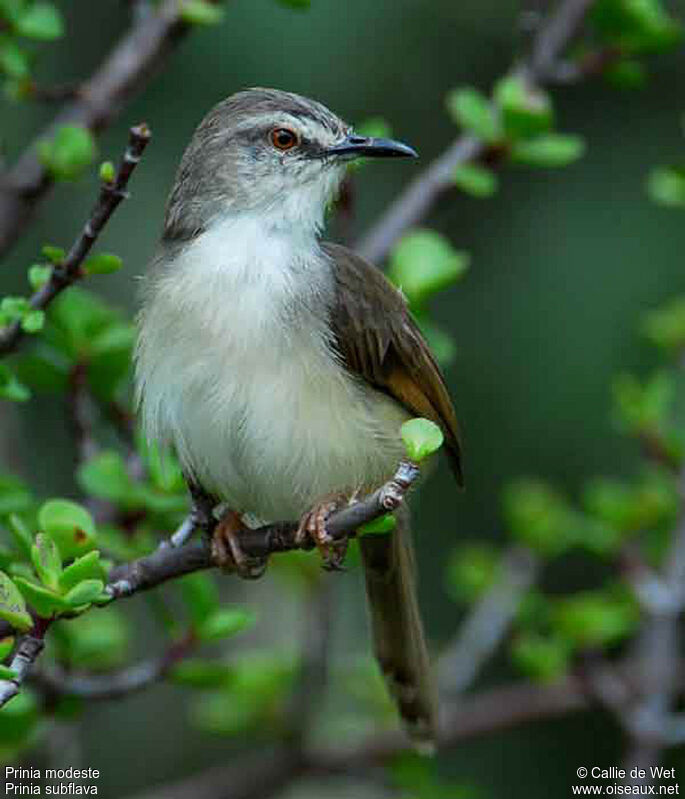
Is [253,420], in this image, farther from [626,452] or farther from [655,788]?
[626,452]

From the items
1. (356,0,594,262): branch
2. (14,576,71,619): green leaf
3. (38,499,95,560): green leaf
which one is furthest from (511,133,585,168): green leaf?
(14,576,71,619): green leaf

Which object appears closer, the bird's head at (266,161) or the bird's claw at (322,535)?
the bird's claw at (322,535)

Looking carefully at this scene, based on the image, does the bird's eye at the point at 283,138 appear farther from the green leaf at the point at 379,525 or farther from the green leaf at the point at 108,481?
the green leaf at the point at 379,525

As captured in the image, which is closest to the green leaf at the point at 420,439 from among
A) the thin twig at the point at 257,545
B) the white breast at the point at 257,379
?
the thin twig at the point at 257,545

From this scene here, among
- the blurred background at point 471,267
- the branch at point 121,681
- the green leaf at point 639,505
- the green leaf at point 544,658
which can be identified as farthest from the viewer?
the blurred background at point 471,267

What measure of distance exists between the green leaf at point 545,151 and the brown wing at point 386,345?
26.6 inches

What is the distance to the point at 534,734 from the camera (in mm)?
6410

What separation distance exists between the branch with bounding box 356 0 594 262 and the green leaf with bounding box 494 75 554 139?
0.84ft

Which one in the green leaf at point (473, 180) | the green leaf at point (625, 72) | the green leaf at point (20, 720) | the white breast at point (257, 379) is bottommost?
the green leaf at point (20, 720)

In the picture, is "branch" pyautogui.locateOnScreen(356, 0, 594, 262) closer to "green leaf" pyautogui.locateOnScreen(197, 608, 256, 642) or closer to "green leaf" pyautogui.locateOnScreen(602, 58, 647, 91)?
"green leaf" pyautogui.locateOnScreen(602, 58, 647, 91)

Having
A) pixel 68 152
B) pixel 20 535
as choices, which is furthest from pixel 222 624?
pixel 68 152

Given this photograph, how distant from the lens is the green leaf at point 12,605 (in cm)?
283

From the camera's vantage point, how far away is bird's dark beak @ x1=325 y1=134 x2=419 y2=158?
13.3 ft

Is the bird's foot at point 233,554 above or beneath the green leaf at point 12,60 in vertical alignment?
beneath
